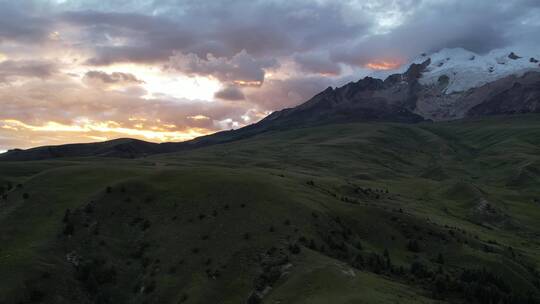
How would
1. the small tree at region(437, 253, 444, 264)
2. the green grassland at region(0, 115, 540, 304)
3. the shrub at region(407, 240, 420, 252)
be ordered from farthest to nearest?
the shrub at region(407, 240, 420, 252) < the small tree at region(437, 253, 444, 264) < the green grassland at region(0, 115, 540, 304)

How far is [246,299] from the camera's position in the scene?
187 feet

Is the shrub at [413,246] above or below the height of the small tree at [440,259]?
above

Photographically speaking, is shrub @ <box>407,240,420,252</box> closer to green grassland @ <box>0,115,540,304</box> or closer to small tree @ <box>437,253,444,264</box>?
green grassland @ <box>0,115,540,304</box>

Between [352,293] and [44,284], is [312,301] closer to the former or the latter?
[352,293]

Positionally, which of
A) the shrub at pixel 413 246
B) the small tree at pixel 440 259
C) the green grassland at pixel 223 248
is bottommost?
the small tree at pixel 440 259

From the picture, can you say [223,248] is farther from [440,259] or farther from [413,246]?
[440,259]

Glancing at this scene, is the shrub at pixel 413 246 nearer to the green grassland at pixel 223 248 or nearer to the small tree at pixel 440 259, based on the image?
the green grassland at pixel 223 248

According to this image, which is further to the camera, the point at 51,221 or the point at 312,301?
the point at 51,221

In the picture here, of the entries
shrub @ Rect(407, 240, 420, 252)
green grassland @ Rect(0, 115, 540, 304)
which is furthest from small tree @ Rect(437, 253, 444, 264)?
shrub @ Rect(407, 240, 420, 252)

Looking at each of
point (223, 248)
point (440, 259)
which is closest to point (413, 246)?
point (440, 259)

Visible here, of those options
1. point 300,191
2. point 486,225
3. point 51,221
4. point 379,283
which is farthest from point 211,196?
point 486,225

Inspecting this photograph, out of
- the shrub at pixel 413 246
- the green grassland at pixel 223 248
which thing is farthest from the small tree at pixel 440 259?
the shrub at pixel 413 246

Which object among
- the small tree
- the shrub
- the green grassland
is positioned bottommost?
the small tree

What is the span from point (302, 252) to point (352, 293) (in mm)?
15714
